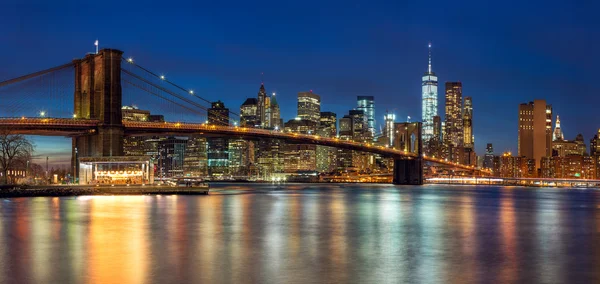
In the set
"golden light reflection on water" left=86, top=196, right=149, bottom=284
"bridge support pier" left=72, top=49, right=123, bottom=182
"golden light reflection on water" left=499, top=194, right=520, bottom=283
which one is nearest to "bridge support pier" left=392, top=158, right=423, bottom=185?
"bridge support pier" left=72, top=49, right=123, bottom=182

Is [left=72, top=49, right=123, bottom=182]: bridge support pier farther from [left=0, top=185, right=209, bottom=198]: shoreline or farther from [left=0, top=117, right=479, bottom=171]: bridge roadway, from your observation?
[left=0, top=185, right=209, bottom=198]: shoreline

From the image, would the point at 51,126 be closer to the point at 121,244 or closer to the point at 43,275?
the point at 121,244

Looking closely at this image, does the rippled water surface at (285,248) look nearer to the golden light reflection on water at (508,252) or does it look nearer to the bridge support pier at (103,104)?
the golden light reflection on water at (508,252)

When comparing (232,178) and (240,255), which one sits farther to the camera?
(232,178)

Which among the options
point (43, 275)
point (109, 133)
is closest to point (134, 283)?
→ point (43, 275)

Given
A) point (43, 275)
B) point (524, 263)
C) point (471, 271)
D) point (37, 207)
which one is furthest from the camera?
point (37, 207)

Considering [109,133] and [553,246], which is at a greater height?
[109,133]

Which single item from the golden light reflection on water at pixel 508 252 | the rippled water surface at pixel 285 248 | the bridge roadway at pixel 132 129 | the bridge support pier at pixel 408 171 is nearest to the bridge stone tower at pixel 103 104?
the bridge roadway at pixel 132 129

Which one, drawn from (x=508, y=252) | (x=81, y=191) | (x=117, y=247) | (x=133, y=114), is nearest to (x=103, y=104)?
(x=81, y=191)
